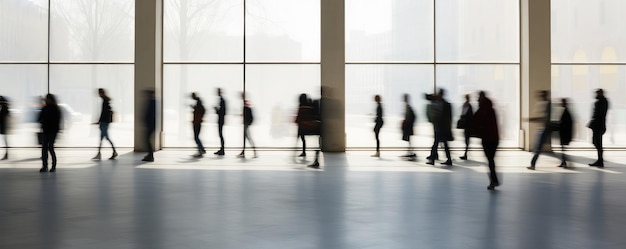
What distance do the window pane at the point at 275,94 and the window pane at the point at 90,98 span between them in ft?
12.1

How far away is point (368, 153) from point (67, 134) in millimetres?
9907

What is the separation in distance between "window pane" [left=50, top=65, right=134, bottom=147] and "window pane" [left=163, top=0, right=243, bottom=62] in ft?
5.49

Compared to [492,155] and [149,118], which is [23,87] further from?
[492,155]

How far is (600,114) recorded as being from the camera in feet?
46.6

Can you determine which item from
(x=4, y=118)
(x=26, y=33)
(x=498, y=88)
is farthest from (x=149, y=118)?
(x=498, y=88)

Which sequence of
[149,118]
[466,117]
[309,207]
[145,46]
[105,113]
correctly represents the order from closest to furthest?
[309,207], [149,118], [466,117], [105,113], [145,46]

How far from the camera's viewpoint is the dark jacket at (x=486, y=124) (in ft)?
32.6

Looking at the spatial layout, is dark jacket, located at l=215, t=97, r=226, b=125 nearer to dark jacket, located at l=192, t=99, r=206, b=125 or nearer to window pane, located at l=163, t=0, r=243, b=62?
dark jacket, located at l=192, t=99, r=206, b=125

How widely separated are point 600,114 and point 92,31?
15.5 meters

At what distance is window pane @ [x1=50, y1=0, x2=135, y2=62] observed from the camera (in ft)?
65.8

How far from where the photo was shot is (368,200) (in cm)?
882

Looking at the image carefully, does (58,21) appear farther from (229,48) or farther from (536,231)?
(536,231)

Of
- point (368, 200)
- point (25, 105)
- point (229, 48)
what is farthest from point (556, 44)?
point (25, 105)

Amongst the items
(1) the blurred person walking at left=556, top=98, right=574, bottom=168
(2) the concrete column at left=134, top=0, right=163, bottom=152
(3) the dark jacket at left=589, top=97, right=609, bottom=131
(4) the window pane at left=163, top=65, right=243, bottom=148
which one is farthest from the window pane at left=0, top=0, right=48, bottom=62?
(3) the dark jacket at left=589, top=97, right=609, bottom=131
